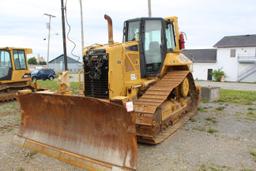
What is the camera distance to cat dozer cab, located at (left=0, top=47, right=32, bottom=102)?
1200 cm

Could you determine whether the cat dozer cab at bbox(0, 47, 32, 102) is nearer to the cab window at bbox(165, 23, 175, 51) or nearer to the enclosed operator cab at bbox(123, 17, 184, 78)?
the enclosed operator cab at bbox(123, 17, 184, 78)

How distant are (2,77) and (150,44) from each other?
7.62 metres

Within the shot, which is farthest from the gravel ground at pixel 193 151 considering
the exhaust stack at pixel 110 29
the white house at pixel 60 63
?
the white house at pixel 60 63

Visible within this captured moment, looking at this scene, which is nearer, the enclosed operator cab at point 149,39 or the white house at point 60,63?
the enclosed operator cab at point 149,39

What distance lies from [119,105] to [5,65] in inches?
370

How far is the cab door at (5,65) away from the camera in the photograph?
1210 cm

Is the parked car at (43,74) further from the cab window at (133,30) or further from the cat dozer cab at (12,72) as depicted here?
the cab window at (133,30)

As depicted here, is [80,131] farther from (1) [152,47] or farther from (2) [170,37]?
(2) [170,37]

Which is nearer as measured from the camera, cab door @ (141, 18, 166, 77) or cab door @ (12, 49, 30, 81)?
cab door @ (141, 18, 166, 77)

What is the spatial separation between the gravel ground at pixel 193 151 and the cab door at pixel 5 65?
15.8 feet

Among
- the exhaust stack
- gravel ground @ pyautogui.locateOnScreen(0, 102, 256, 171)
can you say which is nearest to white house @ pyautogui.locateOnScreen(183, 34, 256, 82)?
gravel ground @ pyautogui.locateOnScreen(0, 102, 256, 171)

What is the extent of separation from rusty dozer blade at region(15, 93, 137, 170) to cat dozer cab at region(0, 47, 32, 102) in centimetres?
678

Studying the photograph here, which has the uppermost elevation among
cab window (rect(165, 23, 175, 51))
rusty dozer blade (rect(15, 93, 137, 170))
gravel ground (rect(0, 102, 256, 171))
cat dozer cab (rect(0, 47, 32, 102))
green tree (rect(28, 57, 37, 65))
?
green tree (rect(28, 57, 37, 65))

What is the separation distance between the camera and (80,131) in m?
4.92
